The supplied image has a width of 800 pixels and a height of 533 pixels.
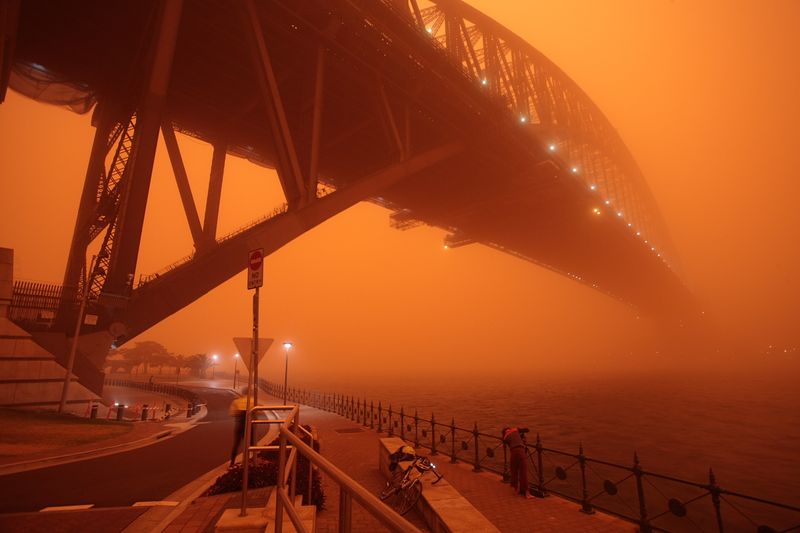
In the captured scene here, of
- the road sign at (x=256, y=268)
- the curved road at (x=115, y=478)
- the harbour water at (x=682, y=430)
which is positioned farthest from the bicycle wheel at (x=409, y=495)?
the harbour water at (x=682, y=430)

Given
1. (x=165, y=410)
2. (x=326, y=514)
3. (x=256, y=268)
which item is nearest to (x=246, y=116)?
(x=165, y=410)

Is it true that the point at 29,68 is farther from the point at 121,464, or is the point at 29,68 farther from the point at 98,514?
the point at 98,514

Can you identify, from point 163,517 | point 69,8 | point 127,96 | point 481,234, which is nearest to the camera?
point 163,517

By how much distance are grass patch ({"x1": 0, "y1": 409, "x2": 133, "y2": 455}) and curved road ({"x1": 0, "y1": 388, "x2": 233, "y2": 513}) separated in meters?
1.55

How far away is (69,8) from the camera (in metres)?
17.6

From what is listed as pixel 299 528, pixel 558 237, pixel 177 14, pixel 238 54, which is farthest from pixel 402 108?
pixel 558 237

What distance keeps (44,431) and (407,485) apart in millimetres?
11635

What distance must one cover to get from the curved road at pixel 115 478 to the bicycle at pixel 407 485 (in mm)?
4399

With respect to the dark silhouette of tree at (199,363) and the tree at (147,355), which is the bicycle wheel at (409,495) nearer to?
the dark silhouette of tree at (199,363)

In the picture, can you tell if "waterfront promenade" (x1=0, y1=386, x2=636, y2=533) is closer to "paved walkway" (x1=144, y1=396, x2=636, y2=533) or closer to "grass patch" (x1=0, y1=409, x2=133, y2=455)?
"paved walkway" (x1=144, y1=396, x2=636, y2=533)

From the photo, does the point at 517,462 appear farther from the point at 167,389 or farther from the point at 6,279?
the point at 167,389

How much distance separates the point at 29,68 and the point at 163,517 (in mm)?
23795

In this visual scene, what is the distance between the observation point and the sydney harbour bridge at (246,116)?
1430 centimetres

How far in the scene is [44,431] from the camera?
1256 centimetres
